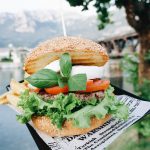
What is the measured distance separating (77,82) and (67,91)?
0.65ft

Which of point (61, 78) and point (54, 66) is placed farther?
point (54, 66)

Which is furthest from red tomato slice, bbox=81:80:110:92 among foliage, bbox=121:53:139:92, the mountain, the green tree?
the mountain

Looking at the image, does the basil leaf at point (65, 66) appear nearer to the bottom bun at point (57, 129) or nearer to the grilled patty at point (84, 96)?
the grilled patty at point (84, 96)

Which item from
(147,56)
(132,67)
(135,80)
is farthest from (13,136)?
(132,67)

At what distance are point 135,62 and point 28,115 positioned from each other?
10.2m

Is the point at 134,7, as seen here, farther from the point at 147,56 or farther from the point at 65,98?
the point at 65,98

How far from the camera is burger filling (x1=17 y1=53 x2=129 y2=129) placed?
2.94m

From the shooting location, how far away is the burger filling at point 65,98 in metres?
2.94

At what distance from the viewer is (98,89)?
3.24m

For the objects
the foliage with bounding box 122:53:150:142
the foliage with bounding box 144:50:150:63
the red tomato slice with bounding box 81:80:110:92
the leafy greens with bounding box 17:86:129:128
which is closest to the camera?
the leafy greens with bounding box 17:86:129:128

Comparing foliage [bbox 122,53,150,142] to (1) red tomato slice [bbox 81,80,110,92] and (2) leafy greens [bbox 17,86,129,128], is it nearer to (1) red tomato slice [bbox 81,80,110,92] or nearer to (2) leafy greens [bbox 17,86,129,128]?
(1) red tomato slice [bbox 81,80,110,92]

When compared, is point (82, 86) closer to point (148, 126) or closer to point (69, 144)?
point (69, 144)

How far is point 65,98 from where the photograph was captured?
2.96m

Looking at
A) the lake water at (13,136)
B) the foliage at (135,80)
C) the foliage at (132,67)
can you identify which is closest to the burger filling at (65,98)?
the lake water at (13,136)
